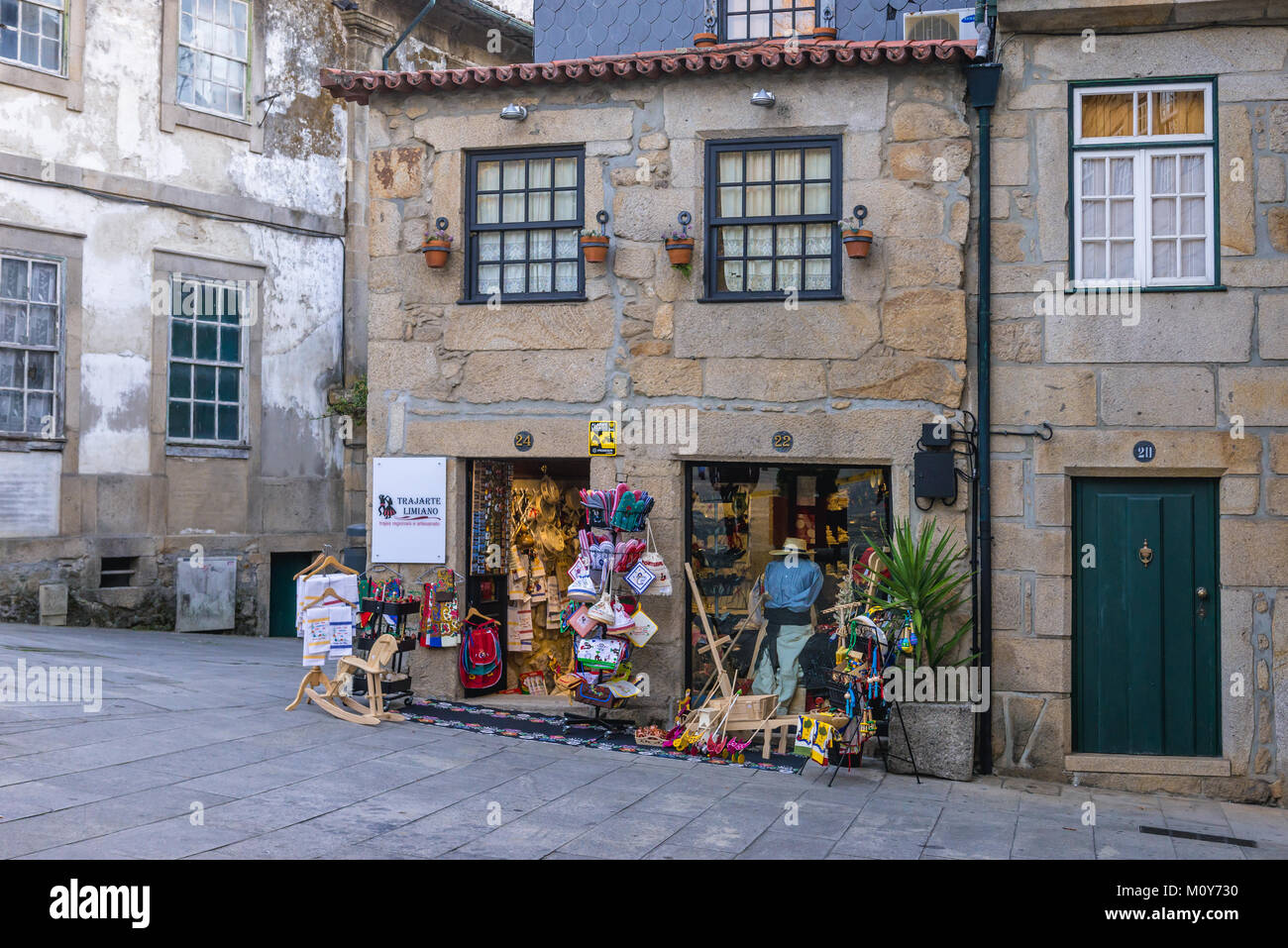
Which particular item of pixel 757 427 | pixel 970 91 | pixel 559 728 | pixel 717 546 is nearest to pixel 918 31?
pixel 970 91

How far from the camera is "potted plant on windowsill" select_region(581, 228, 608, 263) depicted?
33.8 ft

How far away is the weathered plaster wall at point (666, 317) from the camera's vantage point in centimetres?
990

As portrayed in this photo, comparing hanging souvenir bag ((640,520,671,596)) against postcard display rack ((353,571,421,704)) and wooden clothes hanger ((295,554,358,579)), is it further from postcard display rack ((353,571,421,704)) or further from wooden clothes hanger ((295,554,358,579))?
wooden clothes hanger ((295,554,358,579))

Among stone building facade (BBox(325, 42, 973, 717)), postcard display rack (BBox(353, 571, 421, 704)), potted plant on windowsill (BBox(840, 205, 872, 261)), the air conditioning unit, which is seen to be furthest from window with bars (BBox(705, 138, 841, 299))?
postcard display rack (BBox(353, 571, 421, 704))

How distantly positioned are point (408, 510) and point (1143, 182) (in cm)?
647

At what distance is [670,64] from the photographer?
10109 millimetres

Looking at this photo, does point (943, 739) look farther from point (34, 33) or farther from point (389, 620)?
point (34, 33)

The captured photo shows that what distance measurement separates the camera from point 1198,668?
958 cm

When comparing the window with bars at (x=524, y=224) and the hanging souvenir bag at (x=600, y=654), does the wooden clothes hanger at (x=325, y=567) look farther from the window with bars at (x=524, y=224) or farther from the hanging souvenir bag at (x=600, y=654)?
the window with bars at (x=524, y=224)

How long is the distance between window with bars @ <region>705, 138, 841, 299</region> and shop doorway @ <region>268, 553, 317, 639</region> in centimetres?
896

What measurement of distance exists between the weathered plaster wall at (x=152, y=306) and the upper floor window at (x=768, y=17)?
7601mm

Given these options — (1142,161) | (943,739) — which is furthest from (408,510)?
(1142,161)

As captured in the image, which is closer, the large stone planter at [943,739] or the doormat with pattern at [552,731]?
the large stone planter at [943,739]

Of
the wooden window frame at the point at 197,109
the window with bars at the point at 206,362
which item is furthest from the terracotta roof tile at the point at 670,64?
the window with bars at the point at 206,362
